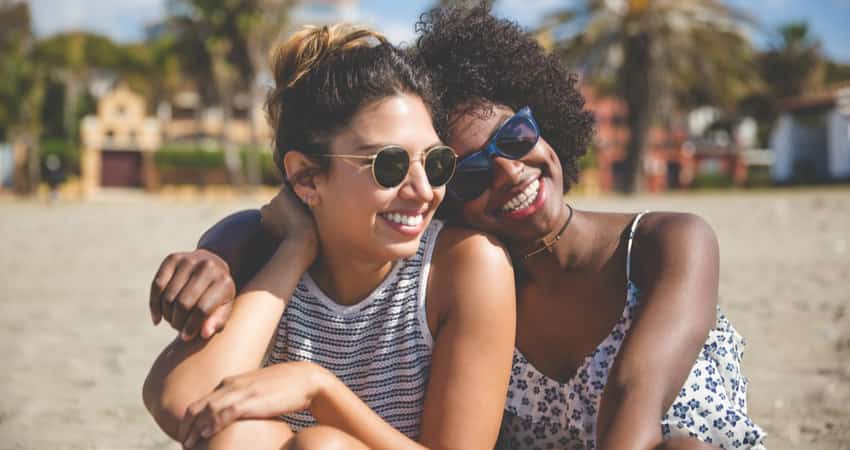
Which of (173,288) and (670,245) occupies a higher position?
(670,245)

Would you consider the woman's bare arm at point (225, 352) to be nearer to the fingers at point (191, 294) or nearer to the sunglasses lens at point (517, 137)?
the fingers at point (191, 294)

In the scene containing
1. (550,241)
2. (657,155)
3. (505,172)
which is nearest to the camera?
(505,172)

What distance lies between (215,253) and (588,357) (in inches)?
46.6

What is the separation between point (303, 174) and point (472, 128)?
564mm

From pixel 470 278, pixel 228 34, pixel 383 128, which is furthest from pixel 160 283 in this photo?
pixel 228 34

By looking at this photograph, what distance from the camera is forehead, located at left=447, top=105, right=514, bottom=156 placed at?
8.16 ft

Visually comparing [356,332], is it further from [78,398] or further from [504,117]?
[78,398]

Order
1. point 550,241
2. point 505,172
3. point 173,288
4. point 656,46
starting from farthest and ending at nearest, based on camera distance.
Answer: point 656,46
point 550,241
point 505,172
point 173,288

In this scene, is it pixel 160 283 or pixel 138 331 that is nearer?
pixel 160 283

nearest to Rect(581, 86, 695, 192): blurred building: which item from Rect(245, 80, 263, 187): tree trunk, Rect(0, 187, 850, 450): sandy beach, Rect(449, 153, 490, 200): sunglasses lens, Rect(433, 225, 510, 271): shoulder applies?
Rect(245, 80, 263, 187): tree trunk

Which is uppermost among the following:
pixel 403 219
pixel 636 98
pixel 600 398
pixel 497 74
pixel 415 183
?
pixel 636 98

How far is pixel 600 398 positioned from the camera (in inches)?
93.7

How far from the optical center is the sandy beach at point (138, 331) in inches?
167

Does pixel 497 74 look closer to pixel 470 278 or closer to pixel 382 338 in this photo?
pixel 470 278
